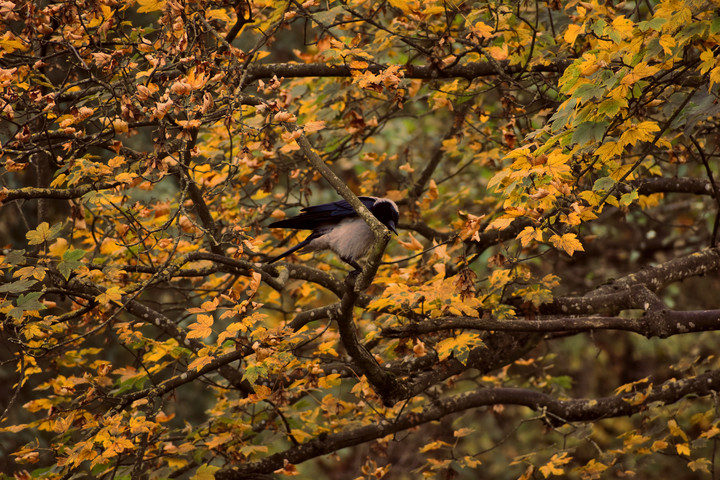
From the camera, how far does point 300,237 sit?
17.9ft

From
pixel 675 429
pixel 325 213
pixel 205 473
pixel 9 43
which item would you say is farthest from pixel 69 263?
pixel 675 429

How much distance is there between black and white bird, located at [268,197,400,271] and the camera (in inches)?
173

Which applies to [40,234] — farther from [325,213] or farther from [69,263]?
[325,213]

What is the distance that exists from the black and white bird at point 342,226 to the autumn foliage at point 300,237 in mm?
250

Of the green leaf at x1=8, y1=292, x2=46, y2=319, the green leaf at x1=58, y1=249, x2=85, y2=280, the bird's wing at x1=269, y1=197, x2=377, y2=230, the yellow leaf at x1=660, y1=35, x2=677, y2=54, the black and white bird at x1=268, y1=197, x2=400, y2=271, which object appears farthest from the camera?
the bird's wing at x1=269, y1=197, x2=377, y2=230

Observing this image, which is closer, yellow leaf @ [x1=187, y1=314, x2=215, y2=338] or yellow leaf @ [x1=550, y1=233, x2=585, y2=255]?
yellow leaf @ [x1=550, y1=233, x2=585, y2=255]

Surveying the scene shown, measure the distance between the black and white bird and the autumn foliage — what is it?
250 millimetres

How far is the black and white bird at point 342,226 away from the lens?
439 centimetres

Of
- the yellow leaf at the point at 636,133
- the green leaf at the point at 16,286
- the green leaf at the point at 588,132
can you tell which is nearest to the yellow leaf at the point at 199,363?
the green leaf at the point at 16,286

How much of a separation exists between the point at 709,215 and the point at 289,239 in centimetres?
490

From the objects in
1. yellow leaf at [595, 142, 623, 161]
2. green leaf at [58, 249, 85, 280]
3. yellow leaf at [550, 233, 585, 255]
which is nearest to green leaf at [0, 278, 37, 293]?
green leaf at [58, 249, 85, 280]

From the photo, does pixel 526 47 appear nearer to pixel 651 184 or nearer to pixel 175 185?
pixel 651 184

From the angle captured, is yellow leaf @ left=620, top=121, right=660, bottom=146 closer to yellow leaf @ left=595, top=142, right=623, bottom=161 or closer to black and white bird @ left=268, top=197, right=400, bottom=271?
yellow leaf @ left=595, top=142, right=623, bottom=161

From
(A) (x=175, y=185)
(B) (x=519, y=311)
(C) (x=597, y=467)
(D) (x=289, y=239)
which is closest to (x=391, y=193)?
(D) (x=289, y=239)
